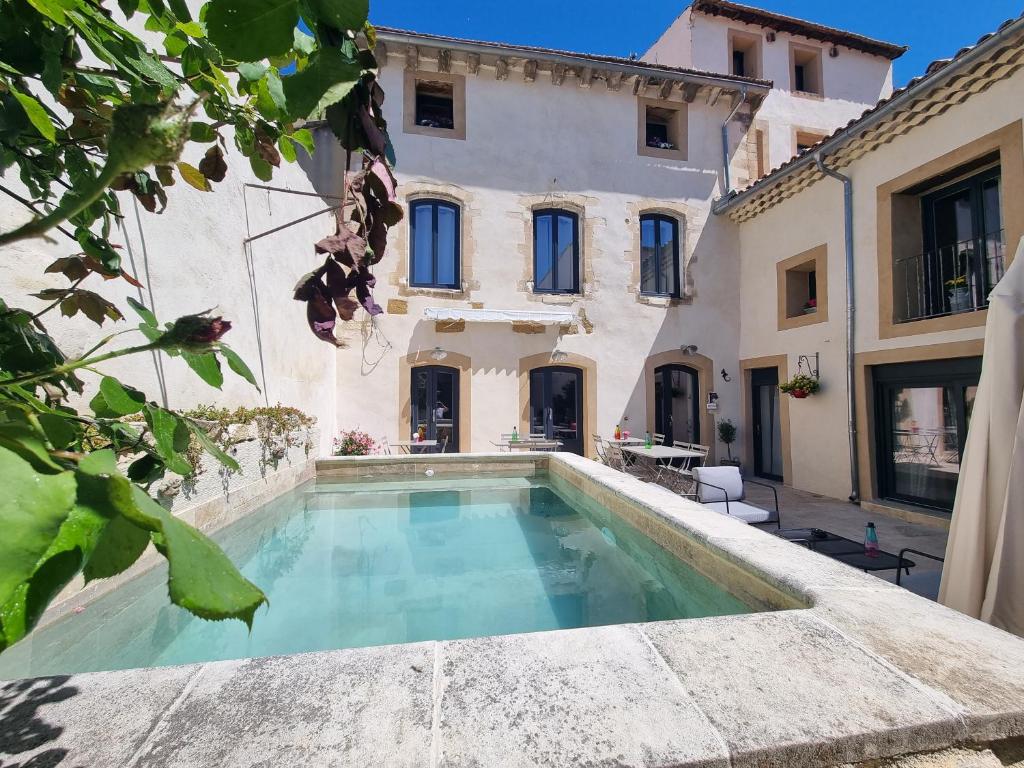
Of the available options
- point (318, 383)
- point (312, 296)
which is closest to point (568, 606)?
point (312, 296)

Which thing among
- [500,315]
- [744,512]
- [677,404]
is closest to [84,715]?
[744,512]

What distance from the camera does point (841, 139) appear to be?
25.0 ft

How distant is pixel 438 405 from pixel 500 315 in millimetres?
2203

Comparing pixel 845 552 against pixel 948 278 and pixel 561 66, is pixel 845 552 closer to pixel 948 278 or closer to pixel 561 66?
pixel 948 278

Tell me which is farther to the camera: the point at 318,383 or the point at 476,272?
the point at 476,272

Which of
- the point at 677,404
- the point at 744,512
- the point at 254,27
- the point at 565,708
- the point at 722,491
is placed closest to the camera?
the point at 254,27

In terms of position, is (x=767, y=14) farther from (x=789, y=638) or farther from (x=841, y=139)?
(x=789, y=638)

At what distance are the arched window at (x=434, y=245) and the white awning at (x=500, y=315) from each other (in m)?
0.89

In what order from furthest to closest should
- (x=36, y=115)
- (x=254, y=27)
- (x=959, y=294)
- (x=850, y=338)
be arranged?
(x=850, y=338) < (x=959, y=294) < (x=36, y=115) < (x=254, y=27)

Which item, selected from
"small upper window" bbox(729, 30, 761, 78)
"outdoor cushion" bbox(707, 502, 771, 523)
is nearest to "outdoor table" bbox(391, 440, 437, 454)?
"outdoor cushion" bbox(707, 502, 771, 523)

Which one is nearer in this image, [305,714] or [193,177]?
[305,714]

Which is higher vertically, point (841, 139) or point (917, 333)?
point (841, 139)

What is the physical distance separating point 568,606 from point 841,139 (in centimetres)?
816

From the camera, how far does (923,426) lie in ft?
23.1
